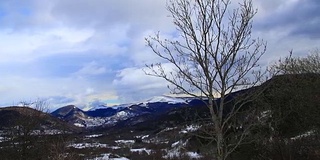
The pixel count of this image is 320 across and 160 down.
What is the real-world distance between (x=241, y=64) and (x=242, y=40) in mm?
457

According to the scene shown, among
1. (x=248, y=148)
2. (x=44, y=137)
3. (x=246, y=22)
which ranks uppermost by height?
(x=246, y=22)

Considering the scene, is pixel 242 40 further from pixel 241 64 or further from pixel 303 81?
pixel 303 81

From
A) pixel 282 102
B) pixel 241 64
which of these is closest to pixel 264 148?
pixel 282 102

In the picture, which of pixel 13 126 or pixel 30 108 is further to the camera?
→ pixel 30 108

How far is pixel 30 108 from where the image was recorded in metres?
22.0

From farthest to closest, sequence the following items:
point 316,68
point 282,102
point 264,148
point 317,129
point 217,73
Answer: point 282,102, point 316,68, point 264,148, point 317,129, point 217,73

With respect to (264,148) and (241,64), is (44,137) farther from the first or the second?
(241,64)

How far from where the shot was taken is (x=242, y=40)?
7.28m

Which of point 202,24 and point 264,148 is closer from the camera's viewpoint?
point 202,24

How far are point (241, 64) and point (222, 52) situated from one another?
448mm

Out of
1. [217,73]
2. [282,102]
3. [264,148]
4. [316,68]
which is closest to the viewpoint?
[217,73]

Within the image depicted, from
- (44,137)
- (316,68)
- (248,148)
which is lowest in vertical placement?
(248,148)

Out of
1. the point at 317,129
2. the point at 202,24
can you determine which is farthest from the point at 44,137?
the point at 202,24

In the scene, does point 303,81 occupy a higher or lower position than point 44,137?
higher
